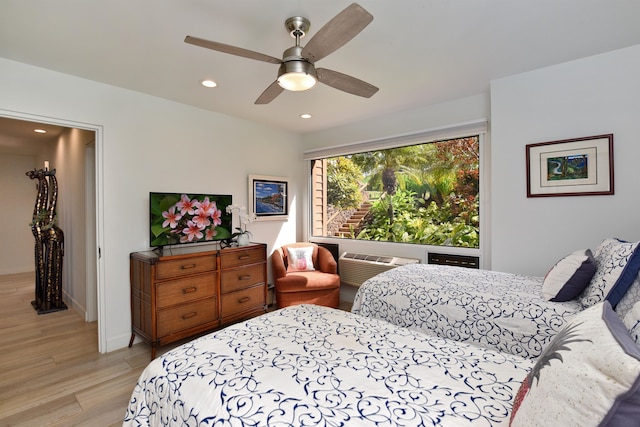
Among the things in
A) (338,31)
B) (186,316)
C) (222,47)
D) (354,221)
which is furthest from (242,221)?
(338,31)

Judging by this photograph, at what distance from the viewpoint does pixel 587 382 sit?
643 mm

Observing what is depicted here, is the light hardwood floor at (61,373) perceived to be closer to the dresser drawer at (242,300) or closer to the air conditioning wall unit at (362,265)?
the dresser drawer at (242,300)

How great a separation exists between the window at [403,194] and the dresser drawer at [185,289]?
6.65 feet

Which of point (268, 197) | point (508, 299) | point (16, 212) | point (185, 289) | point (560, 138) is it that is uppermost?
point (560, 138)

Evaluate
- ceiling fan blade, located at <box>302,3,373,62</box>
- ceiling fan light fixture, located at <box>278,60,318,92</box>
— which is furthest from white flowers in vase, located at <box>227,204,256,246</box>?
ceiling fan blade, located at <box>302,3,373,62</box>

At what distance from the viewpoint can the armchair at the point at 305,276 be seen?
140 inches

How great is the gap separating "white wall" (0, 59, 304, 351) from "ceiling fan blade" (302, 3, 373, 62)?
7.07ft

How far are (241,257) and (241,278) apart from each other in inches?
8.9

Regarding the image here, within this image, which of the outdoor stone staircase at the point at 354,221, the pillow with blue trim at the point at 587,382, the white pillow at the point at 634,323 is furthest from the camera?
the outdoor stone staircase at the point at 354,221

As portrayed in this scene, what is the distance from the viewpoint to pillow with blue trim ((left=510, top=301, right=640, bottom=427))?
58 centimetres

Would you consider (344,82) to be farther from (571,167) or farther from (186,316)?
(186,316)

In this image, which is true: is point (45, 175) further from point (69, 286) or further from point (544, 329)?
point (544, 329)

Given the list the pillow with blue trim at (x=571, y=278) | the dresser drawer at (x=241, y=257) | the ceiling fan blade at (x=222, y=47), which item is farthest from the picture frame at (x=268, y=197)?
the pillow with blue trim at (x=571, y=278)

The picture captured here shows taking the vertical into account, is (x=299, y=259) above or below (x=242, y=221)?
below
